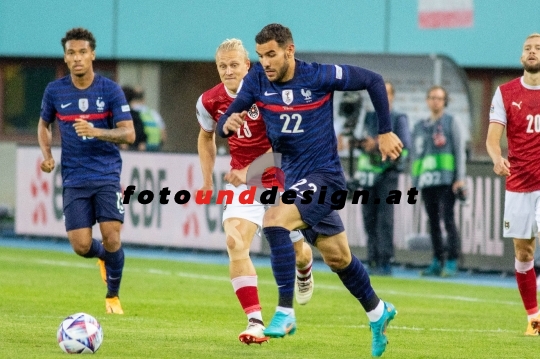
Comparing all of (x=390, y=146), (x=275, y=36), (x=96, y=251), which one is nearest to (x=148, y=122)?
(x=96, y=251)

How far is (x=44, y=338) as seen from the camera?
920cm

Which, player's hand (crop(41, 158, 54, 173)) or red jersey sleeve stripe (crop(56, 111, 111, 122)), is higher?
red jersey sleeve stripe (crop(56, 111, 111, 122))

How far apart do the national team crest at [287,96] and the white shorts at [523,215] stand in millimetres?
2675

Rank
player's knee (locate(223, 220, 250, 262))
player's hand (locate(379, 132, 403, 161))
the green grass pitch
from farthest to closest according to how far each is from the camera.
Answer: player's knee (locate(223, 220, 250, 262)) < the green grass pitch < player's hand (locate(379, 132, 403, 161))

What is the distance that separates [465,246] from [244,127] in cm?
779

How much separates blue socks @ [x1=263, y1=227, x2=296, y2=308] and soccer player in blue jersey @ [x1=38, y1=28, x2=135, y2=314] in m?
2.85

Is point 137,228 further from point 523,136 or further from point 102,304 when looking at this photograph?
point 523,136

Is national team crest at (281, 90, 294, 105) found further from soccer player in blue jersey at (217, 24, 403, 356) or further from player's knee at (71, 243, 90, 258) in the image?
player's knee at (71, 243, 90, 258)

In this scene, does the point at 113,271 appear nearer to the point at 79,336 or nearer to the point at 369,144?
the point at 79,336

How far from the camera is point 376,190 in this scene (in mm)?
16453

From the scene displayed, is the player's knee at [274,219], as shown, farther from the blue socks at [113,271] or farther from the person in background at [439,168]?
the person in background at [439,168]

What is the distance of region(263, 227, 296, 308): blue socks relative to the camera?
28.5 ft

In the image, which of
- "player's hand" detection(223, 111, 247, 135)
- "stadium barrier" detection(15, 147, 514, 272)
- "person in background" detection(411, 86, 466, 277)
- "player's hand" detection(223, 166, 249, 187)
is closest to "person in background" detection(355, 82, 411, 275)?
"person in background" detection(411, 86, 466, 277)

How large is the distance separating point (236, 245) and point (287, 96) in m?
1.45
